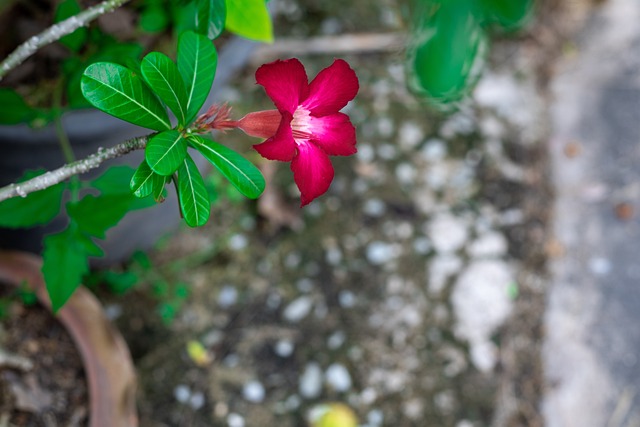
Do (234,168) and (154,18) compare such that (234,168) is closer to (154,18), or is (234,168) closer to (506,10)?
(506,10)

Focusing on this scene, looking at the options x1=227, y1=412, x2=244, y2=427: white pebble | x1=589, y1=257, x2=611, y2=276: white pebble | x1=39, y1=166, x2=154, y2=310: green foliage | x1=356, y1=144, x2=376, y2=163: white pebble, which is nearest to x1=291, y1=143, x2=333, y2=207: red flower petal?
x1=39, y1=166, x2=154, y2=310: green foliage

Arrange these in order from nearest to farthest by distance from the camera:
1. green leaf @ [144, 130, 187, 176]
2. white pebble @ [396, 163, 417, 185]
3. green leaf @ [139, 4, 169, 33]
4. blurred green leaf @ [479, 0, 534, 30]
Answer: blurred green leaf @ [479, 0, 534, 30], green leaf @ [144, 130, 187, 176], green leaf @ [139, 4, 169, 33], white pebble @ [396, 163, 417, 185]

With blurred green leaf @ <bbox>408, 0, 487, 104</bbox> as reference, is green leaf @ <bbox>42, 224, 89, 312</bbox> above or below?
above

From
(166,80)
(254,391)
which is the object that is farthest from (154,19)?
(254,391)

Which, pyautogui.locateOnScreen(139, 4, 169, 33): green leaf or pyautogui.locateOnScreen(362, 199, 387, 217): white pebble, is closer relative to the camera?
pyautogui.locateOnScreen(139, 4, 169, 33): green leaf

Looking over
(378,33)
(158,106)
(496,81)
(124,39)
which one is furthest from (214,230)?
(158,106)

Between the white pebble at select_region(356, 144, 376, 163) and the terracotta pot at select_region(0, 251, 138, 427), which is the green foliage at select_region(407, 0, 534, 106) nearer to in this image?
the terracotta pot at select_region(0, 251, 138, 427)
